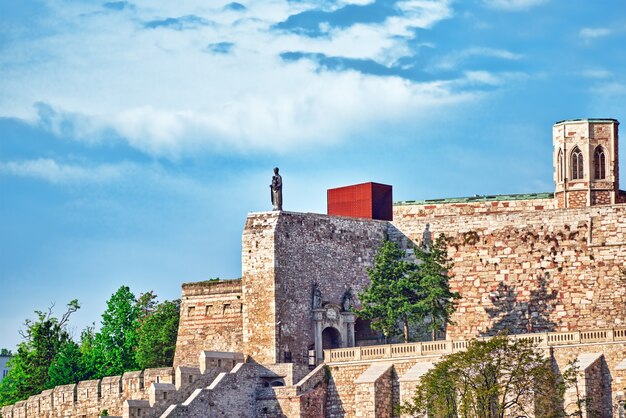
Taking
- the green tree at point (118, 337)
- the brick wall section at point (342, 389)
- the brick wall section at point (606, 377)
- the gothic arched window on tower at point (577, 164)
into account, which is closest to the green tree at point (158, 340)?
the green tree at point (118, 337)

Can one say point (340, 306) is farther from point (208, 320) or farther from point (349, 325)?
point (208, 320)

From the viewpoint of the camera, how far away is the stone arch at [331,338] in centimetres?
9944

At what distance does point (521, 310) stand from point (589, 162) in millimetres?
9611

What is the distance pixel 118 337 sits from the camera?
368ft

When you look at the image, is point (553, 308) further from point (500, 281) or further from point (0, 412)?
point (0, 412)

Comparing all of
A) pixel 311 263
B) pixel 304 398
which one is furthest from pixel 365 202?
pixel 304 398

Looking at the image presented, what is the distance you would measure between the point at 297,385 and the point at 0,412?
85.2ft

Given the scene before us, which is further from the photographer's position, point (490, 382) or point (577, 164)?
point (577, 164)

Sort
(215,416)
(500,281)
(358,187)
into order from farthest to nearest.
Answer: (358,187), (500,281), (215,416)

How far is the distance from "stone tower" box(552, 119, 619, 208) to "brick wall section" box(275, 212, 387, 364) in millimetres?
10255

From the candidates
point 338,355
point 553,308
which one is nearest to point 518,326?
point 553,308

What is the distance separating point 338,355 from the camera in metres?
95.8

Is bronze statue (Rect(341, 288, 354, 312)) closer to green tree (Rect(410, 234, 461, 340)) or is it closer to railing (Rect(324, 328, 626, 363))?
green tree (Rect(410, 234, 461, 340))

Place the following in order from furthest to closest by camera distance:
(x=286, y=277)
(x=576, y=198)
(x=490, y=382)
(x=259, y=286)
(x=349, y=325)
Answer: (x=576, y=198) → (x=349, y=325) → (x=286, y=277) → (x=259, y=286) → (x=490, y=382)
